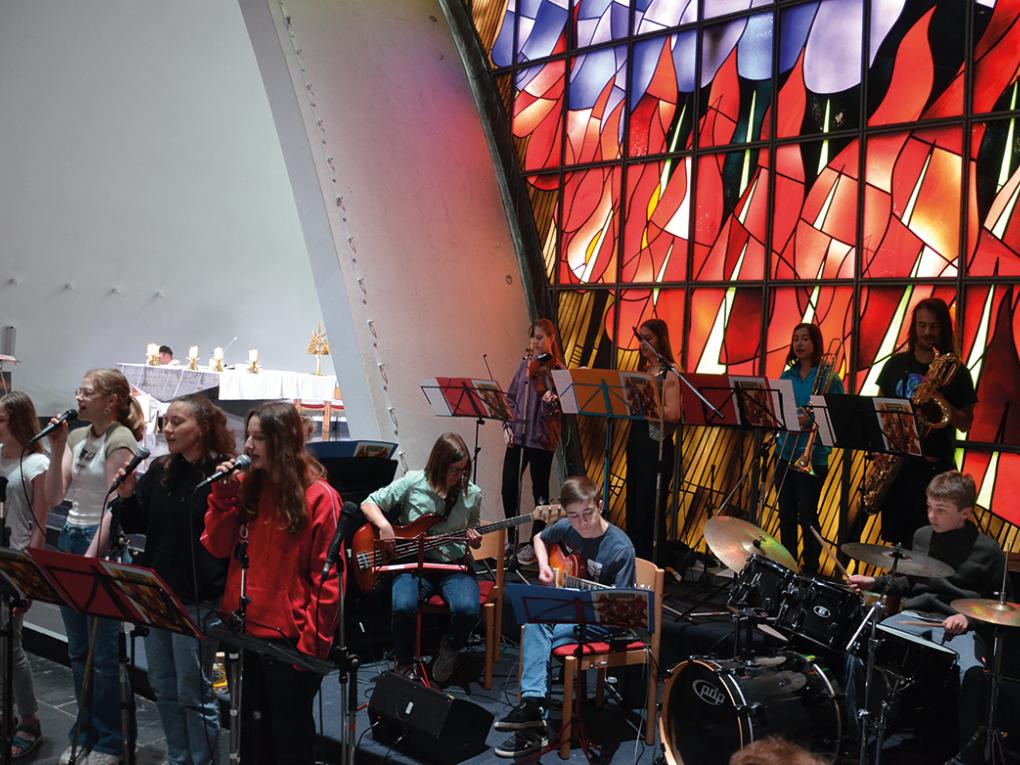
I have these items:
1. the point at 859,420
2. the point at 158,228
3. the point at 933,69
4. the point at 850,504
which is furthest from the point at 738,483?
the point at 158,228

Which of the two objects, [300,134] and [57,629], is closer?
[57,629]

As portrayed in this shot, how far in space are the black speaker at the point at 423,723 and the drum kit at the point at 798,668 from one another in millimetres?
968

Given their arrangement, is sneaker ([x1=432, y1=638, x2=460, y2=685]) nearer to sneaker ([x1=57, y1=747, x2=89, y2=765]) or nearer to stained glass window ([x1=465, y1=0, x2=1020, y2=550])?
sneaker ([x1=57, y1=747, x2=89, y2=765])

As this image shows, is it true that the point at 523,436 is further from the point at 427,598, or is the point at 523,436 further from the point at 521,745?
the point at 521,745

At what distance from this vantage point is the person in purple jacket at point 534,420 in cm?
706

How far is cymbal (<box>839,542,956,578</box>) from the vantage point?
386cm

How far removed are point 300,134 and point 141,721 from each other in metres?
4.45

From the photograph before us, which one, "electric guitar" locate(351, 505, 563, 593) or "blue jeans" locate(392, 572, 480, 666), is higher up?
"electric guitar" locate(351, 505, 563, 593)

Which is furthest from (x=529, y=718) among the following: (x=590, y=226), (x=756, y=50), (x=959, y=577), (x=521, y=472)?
(x=756, y=50)

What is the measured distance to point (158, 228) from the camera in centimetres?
1491

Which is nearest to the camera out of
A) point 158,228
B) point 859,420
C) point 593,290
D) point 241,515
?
point 241,515

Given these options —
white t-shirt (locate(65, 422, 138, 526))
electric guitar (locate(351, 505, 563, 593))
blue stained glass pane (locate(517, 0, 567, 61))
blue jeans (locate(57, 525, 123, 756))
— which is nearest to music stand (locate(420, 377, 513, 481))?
electric guitar (locate(351, 505, 563, 593))

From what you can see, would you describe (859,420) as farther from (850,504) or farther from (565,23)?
(565,23)

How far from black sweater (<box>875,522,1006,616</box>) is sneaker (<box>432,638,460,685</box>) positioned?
7.36ft
